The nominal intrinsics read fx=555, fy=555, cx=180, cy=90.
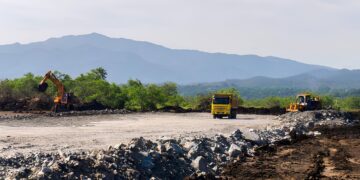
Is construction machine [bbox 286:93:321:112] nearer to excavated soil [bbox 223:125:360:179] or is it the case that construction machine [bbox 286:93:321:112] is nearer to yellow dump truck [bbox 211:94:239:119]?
yellow dump truck [bbox 211:94:239:119]

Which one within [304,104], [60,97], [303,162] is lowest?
[303,162]

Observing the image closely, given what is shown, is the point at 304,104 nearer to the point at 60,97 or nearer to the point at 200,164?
the point at 60,97

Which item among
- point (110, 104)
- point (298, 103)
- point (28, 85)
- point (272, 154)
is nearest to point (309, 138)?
point (272, 154)

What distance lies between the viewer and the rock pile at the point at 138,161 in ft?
43.1

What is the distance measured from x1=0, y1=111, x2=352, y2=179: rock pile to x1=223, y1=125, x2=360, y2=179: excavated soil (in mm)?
736

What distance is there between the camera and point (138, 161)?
50.2 feet

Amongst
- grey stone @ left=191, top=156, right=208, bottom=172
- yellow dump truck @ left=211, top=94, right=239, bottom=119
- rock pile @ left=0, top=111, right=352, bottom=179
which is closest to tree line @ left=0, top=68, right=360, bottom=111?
yellow dump truck @ left=211, top=94, right=239, bottom=119

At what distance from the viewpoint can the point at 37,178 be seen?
1233 cm

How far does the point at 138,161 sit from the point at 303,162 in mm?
6748

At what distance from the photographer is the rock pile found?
13141 mm

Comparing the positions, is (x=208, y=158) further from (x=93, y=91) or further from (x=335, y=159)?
(x=93, y=91)

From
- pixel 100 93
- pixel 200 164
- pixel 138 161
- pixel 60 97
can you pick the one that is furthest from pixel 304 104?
pixel 138 161

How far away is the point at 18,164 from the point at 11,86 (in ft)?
149

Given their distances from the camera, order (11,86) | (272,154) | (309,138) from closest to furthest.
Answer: (272,154)
(309,138)
(11,86)
